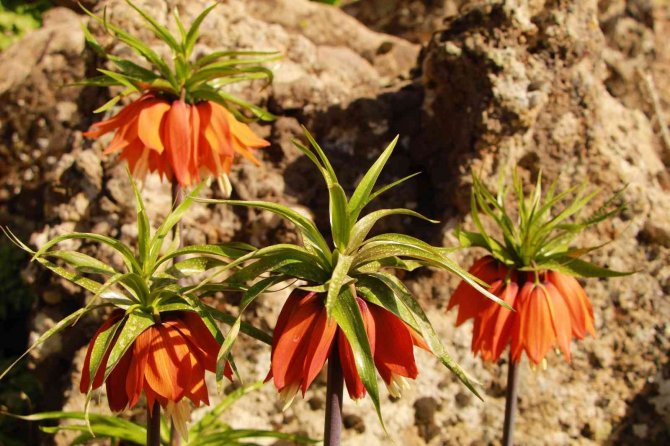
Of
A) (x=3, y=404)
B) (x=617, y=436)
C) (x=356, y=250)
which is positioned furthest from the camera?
(x=3, y=404)

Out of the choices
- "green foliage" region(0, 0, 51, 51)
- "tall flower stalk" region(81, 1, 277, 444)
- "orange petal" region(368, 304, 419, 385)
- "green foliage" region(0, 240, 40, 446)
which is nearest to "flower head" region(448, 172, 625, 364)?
"orange petal" region(368, 304, 419, 385)

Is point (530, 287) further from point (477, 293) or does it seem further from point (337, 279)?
point (337, 279)

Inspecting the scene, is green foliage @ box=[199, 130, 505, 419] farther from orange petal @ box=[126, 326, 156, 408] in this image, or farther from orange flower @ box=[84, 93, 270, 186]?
orange flower @ box=[84, 93, 270, 186]

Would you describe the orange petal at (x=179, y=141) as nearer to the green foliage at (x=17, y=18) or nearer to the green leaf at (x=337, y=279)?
the green leaf at (x=337, y=279)

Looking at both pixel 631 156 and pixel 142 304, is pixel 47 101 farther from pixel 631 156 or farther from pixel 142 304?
pixel 631 156

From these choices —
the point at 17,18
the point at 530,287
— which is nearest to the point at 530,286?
the point at 530,287

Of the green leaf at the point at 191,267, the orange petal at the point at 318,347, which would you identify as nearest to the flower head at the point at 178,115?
the green leaf at the point at 191,267

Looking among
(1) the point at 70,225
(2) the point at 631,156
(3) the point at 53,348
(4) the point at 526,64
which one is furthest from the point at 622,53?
(3) the point at 53,348
